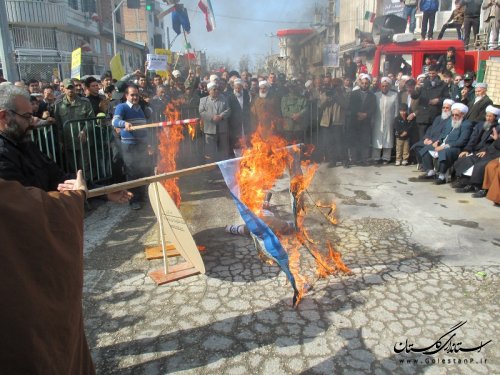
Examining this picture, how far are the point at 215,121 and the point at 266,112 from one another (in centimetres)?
140

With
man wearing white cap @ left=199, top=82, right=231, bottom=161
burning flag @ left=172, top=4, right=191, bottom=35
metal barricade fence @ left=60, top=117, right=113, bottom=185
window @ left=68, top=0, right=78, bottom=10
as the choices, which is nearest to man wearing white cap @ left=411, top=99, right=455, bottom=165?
man wearing white cap @ left=199, top=82, right=231, bottom=161

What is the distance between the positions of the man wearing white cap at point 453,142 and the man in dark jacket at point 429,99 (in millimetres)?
866

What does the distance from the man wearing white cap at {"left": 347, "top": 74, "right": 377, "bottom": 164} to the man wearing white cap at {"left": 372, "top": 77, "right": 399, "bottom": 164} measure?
0.15m

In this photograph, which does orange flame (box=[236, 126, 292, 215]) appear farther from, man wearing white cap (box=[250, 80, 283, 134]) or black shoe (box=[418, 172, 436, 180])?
black shoe (box=[418, 172, 436, 180])

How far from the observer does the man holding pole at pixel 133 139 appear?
6.66m

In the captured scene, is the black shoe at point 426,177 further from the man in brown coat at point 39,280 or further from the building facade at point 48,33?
the building facade at point 48,33

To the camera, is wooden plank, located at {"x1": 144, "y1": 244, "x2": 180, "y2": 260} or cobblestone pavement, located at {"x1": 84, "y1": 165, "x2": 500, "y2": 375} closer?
cobblestone pavement, located at {"x1": 84, "y1": 165, "x2": 500, "y2": 375}

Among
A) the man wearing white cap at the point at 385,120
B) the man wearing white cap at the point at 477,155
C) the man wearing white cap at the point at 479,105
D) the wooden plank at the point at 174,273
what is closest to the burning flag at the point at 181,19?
the man wearing white cap at the point at 385,120

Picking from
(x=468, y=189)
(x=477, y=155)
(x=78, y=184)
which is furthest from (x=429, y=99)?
(x=78, y=184)

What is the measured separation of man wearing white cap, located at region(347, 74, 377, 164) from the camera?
965 cm

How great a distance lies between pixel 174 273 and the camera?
450 cm

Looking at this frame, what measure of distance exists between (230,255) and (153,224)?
5.53ft

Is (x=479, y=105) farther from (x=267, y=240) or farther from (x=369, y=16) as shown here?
(x=369, y=16)

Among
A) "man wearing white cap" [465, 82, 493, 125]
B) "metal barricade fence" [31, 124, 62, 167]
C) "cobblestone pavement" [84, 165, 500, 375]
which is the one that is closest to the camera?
"cobblestone pavement" [84, 165, 500, 375]
